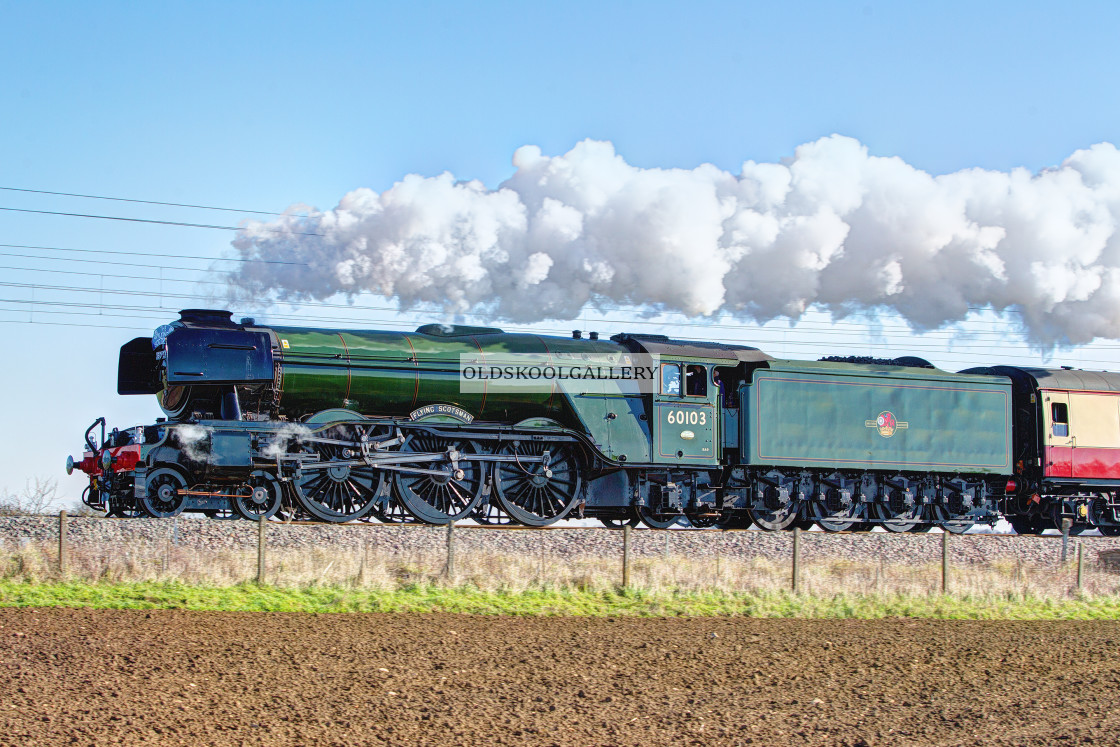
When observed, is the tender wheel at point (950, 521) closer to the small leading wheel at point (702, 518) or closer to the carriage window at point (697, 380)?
the small leading wheel at point (702, 518)

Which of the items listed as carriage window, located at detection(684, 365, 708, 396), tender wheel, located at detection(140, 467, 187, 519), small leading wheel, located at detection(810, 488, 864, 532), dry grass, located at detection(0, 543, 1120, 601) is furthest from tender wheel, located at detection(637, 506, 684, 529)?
tender wheel, located at detection(140, 467, 187, 519)

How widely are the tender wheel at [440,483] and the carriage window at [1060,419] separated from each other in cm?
1100

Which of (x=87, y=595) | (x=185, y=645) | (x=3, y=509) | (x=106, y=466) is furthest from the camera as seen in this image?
(x=3, y=509)

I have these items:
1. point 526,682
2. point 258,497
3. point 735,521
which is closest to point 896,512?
point 735,521

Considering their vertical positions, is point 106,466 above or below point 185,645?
above

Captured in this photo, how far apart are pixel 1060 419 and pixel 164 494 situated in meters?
15.6

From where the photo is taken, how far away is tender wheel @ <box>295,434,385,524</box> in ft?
48.0

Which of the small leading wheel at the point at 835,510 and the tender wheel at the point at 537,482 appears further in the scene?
the small leading wheel at the point at 835,510

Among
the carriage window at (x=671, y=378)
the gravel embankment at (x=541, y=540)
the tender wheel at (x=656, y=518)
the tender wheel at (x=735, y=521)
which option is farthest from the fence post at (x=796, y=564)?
the tender wheel at (x=735, y=521)

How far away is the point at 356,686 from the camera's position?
8.05 m

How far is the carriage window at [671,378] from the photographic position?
16.4 meters

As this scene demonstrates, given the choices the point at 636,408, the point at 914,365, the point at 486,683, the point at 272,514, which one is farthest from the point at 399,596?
the point at 914,365

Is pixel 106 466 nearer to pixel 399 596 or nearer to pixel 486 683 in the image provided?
pixel 399 596

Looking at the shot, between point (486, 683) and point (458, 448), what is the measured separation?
24.4 feet
